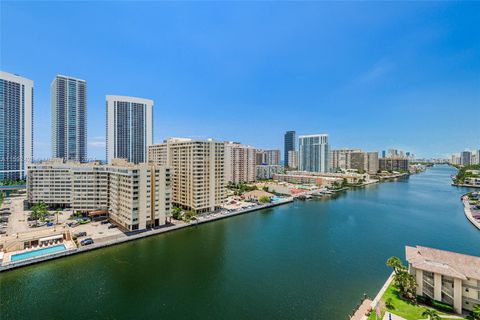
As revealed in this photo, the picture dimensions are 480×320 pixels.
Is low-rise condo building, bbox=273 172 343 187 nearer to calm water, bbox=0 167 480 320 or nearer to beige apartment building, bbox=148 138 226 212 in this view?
calm water, bbox=0 167 480 320

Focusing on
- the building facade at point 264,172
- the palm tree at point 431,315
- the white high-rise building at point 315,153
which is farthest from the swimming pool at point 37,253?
the white high-rise building at point 315,153

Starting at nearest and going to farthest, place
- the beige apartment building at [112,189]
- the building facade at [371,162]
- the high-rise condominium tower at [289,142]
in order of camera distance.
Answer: the beige apartment building at [112,189]
the building facade at [371,162]
the high-rise condominium tower at [289,142]

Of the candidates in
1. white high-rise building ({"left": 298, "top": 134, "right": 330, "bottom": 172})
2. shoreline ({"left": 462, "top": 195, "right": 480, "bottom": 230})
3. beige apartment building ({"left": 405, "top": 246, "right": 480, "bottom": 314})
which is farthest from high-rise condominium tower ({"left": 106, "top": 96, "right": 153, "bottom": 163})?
shoreline ({"left": 462, "top": 195, "right": 480, "bottom": 230})

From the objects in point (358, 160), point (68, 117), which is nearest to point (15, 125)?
point (68, 117)

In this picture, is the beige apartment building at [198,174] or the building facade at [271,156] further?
the building facade at [271,156]

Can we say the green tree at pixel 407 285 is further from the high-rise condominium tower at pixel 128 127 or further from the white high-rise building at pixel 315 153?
the white high-rise building at pixel 315 153

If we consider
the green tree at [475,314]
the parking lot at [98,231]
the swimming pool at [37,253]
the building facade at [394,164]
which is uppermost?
the building facade at [394,164]

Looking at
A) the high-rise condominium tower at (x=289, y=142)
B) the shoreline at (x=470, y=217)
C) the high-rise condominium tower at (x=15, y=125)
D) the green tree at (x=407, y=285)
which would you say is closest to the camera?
the green tree at (x=407, y=285)
